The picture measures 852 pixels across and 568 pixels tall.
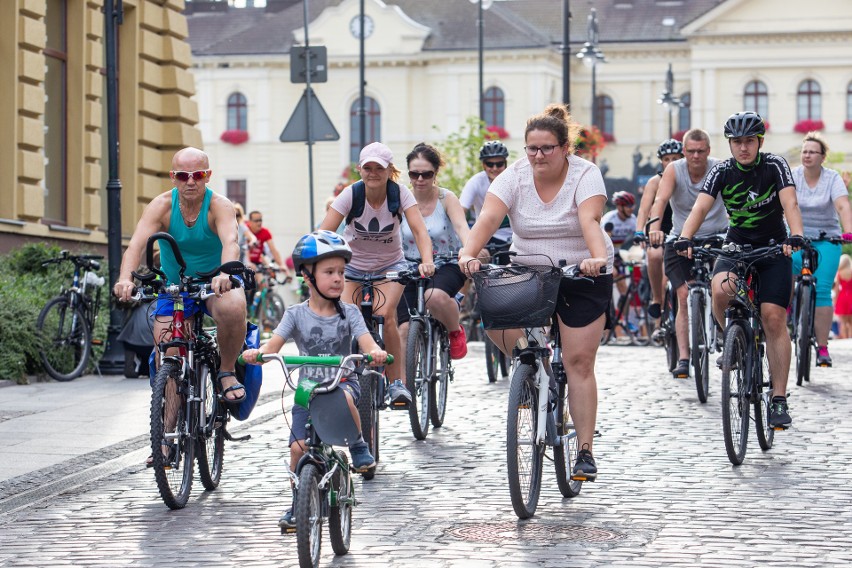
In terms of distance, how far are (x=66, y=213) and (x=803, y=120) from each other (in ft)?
193

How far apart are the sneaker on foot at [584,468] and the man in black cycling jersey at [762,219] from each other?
215cm

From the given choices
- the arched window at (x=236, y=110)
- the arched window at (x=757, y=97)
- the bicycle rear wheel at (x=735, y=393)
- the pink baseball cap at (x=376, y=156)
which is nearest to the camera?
the bicycle rear wheel at (x=735, y=393)

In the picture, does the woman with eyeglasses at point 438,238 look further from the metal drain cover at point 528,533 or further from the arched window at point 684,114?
the arched window at point 684,114

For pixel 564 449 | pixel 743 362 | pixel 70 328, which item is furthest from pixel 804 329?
pixel 564 449

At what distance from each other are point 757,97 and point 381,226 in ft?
225

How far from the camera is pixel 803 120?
247 feet

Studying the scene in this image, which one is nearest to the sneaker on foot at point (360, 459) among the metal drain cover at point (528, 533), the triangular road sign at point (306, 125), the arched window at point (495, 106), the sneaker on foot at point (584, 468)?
the metal drain cover at point (528, 533)

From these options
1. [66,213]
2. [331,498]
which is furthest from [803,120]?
[331,498]

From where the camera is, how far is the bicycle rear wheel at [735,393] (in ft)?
30.7

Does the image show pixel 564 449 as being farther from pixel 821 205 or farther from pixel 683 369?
pixel 821 205

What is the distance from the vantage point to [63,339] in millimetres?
14742

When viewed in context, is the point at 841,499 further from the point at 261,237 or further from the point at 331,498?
the point at 261,237

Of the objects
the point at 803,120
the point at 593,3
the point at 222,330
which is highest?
the point at 593,3

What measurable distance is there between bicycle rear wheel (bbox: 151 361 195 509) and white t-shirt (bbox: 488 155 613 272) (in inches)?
68.9
